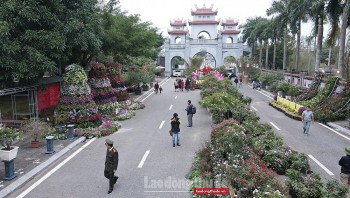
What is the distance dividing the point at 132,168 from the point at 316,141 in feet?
30.5

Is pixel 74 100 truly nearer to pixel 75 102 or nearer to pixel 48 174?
pixel 75 102

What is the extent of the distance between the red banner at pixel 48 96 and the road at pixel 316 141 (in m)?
13.0

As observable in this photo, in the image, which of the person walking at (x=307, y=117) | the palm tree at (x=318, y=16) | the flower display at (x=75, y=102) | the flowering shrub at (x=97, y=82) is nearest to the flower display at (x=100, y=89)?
the flowering shrub at (x=97, y=82)

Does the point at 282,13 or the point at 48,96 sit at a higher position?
the point at 282,13

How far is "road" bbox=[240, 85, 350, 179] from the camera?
11.2m

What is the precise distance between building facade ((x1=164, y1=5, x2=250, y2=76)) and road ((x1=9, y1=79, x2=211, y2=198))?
4807 centimetres

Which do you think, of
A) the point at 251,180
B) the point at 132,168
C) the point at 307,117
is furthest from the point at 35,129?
the point at 307,117

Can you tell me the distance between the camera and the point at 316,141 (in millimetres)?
14898

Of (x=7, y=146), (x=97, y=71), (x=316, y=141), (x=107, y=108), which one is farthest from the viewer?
(x=107, y=108)

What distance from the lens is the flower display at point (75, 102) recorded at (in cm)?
1634

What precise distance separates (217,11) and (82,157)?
201 feet

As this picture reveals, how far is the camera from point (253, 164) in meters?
8.58

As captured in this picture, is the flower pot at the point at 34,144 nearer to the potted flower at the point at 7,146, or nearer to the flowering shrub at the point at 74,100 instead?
the potted flower at the point at 7,146

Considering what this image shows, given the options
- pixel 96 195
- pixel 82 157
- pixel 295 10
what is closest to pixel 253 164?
pixel 96 195
